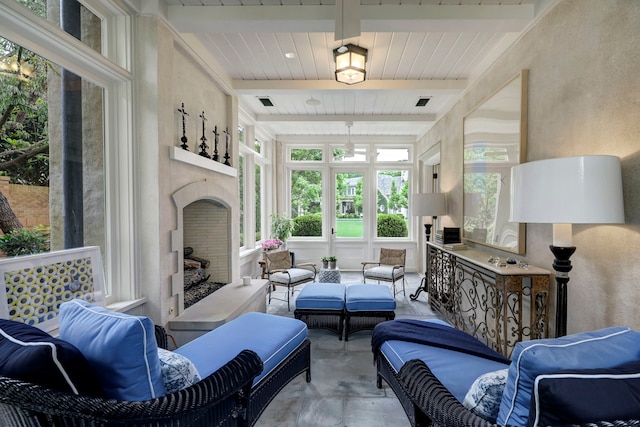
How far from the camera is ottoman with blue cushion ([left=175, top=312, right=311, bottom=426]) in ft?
5.58

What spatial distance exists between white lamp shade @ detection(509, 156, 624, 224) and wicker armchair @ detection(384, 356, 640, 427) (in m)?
1.01

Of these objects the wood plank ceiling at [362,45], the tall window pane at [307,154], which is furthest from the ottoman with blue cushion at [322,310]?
the tall window pane at [307,154]

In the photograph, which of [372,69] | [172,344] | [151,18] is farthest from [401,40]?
[172,344]

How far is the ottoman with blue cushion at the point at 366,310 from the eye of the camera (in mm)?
3143

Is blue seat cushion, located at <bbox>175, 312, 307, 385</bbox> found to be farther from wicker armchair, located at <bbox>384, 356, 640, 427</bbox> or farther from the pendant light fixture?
the pendant light fixture

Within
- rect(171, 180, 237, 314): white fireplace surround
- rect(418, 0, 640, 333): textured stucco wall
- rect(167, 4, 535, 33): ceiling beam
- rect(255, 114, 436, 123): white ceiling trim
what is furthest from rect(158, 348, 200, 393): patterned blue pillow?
rect(255, 114, 436, 123): white ceiling trim

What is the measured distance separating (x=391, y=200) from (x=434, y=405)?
5.75 meters

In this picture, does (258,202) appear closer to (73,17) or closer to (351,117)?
(351,117)

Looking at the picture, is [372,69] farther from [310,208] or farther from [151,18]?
[310,208]

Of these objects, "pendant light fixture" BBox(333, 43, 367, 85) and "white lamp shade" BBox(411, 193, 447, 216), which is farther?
"white lamp shade" BBox(411, 193, 447, 216)

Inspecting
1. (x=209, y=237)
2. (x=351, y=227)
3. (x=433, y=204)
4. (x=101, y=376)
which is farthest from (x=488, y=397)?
(x=351, y=227)

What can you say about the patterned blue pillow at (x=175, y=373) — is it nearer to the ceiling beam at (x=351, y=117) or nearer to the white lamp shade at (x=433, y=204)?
the white lamp shade at (x=433, y=204)

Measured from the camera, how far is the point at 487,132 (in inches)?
120

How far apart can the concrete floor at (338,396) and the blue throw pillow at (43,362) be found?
1.30 m
